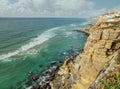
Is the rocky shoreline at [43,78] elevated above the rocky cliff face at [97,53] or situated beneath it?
situated beneath

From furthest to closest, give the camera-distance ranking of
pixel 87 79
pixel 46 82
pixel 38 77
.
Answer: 1. pixel 38 77
2. pixel 46 82
3. pixel 87 79

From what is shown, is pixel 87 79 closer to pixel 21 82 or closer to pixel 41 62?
pixel 21 82

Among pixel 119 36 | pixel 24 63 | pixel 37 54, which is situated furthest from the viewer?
pixel 37 54

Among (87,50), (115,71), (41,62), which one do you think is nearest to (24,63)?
(41,62)

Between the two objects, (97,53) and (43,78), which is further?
(43,78)

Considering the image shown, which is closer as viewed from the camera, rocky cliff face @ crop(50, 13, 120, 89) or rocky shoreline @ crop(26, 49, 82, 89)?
rocky cliff face @ crop(50, 13, 120, 89)

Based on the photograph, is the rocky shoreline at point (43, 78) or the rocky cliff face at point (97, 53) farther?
the rocky shoreline at point (43, 78)

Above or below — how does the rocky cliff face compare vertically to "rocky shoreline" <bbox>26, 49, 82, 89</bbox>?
above

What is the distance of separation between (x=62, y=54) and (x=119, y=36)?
4326cm

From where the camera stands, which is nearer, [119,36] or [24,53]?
[119,36]

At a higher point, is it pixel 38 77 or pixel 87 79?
pixel 87 79

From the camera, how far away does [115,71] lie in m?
16.5

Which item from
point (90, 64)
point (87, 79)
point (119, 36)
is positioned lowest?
point (87, 79)

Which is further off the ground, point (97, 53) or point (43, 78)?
point (97, 53)
